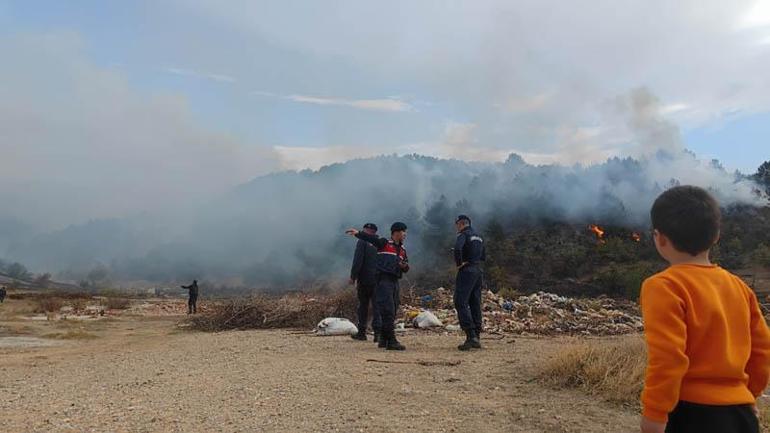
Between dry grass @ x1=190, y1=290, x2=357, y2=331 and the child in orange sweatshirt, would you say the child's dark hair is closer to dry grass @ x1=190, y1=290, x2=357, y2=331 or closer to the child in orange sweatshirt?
the child in orange sweatshirt

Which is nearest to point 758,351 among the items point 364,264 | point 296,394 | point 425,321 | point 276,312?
point 296,394

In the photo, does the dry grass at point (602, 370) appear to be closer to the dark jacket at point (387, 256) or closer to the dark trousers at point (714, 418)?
the dark jacket at point (387, 256)

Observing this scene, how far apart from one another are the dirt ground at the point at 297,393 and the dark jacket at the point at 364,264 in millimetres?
1078

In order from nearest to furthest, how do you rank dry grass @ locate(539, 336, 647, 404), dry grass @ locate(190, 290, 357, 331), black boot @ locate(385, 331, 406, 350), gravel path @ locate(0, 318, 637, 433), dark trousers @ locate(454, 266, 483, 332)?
gravel path @ locate(0, 318, 637, 433) < dry grass @ locate(539, 336, 647, 404) < dark trousers @ locate(454, 266, 483, 332) < black boot @ locate(385, 331, 406, 350) < dry grass @ locate(190, 290, 357, 331)

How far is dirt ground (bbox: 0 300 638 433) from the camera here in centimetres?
461

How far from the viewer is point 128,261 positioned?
3191 inches

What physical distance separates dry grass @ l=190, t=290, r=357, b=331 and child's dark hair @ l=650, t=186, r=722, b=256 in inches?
440

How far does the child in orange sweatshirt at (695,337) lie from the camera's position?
210cm

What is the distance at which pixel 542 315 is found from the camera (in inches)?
547

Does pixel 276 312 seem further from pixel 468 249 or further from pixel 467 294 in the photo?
pixel 468 249

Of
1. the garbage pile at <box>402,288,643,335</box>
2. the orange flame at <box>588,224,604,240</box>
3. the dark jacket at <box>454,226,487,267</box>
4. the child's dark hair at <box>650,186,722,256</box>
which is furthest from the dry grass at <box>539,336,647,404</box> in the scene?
the orange flame at <box>588,224,604,240</box>

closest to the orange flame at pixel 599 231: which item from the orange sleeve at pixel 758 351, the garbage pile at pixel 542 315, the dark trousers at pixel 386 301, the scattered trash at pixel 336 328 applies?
the garbage pile at pixel 542 315

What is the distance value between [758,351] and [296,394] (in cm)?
411

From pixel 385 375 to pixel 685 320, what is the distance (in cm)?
462
